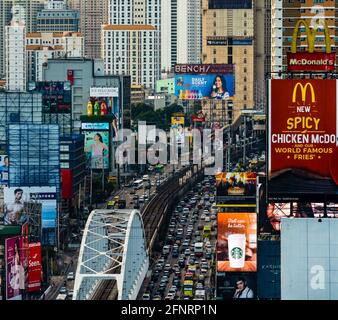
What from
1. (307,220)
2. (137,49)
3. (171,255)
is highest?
(137,49)

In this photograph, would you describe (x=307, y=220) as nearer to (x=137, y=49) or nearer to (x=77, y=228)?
(x=77, y=228)

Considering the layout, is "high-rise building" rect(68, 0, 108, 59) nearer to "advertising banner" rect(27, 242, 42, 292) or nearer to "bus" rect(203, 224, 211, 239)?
"bus" rect(203, 224, 211, 239)

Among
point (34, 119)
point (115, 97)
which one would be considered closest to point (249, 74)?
point (115, 97)

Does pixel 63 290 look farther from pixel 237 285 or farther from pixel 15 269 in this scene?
pixel 237 285

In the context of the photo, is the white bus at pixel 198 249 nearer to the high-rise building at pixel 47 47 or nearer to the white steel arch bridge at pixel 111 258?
the white steel arch bridge at pixel 111 258

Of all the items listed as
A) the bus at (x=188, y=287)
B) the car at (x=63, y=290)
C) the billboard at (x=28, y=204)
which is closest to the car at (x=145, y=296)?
the bus at (x=188, y=287)

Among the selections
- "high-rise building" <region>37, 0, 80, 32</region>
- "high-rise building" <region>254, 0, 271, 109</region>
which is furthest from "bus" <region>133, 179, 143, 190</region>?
"high-rise building" <region>37, 0, 80, 32</region>

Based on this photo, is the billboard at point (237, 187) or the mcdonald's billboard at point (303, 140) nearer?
the mcdonald's billboard at point (303, 140)

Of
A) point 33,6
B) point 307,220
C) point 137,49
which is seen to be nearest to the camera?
point 307,220
